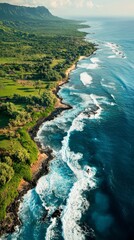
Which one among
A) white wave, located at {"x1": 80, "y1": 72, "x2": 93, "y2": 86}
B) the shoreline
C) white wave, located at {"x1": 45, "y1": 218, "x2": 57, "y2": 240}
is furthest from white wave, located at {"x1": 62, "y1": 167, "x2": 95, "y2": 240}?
white wave, located at {"x1": 80, "y1": 72, "x2": 93, "y2": 86}

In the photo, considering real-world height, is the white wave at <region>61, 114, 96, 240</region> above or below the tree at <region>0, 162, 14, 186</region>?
below

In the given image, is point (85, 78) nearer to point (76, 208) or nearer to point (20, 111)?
point (20, 111)

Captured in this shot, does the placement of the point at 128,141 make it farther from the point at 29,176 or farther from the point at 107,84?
the point at 107,84

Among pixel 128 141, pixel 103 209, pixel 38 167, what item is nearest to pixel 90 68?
pixel 128 141

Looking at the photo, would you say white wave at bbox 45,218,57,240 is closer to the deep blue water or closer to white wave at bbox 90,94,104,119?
the deep blue water

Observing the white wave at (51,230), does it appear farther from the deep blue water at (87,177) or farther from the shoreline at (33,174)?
the shoreline at (33,174)
